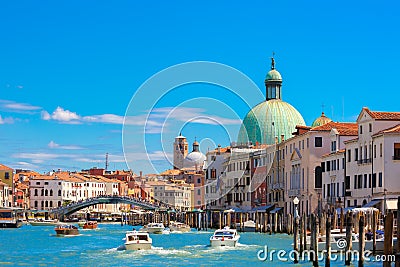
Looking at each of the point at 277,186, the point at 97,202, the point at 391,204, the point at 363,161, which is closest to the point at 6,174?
the point at 97,202

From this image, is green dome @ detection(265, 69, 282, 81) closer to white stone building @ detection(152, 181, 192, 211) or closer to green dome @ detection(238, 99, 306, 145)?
green dome @ detection(238, 99, 306, 145)

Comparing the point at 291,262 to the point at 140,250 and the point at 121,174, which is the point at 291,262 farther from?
the point at 121,174

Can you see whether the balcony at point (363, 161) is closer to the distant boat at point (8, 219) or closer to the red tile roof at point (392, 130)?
the red tile roof at point (392, 130)

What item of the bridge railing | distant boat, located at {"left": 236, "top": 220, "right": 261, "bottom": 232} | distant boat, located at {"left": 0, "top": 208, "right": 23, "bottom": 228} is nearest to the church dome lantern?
the bridge railing

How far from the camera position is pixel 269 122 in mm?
68188

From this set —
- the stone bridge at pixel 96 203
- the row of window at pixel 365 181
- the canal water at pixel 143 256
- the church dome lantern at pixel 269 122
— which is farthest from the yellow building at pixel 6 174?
the row of window at pixel 365 181

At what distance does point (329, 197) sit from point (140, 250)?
15.4 meters

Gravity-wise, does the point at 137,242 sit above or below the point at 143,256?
above

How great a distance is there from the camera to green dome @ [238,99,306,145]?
2665 inches

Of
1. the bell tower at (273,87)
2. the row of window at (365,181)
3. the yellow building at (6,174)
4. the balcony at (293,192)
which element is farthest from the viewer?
the yellow building at (6,174)

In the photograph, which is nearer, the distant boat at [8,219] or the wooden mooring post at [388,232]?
the wooden mooring post at [388,232]

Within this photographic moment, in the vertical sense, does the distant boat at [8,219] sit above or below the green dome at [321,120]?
below

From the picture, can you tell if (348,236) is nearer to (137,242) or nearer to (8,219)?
(137,242)

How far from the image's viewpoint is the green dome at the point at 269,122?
6769cm
